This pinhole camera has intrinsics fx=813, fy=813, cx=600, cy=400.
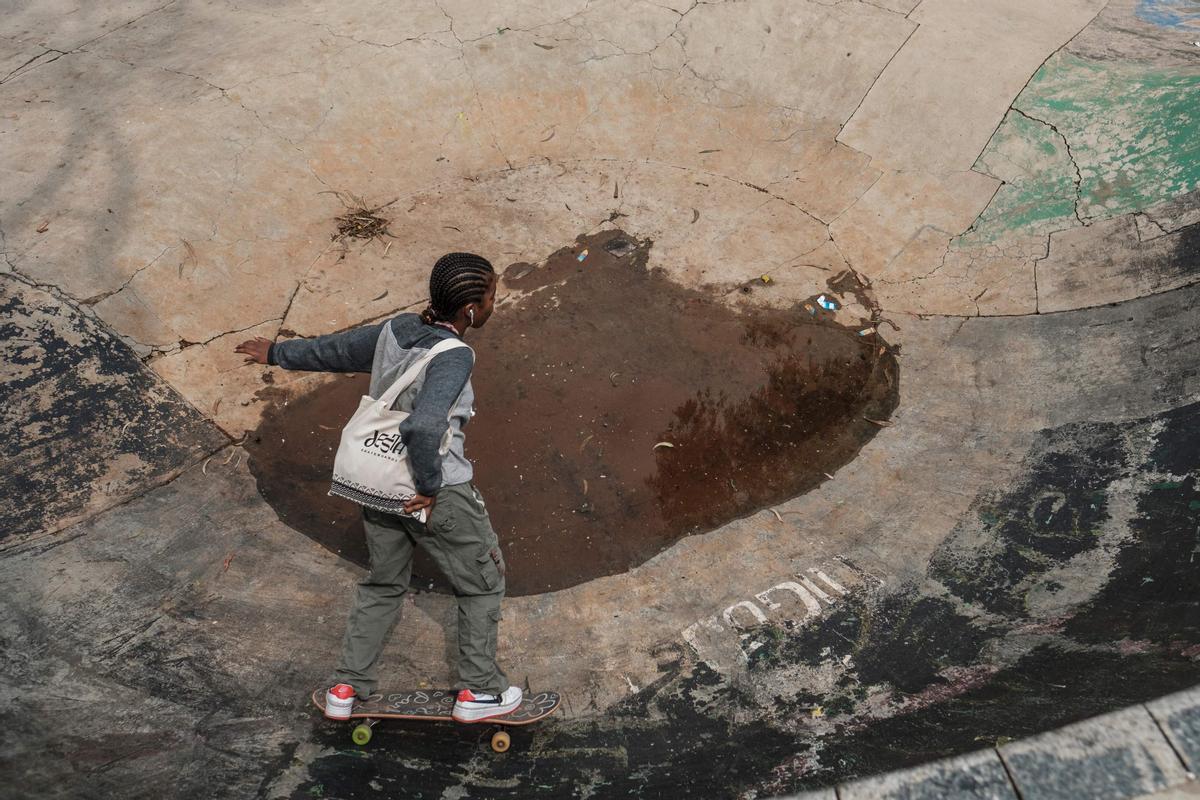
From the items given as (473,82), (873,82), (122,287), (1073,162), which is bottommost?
(1073,162)

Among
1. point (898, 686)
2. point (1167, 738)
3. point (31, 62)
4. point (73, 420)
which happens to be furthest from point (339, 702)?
point (31, 62)

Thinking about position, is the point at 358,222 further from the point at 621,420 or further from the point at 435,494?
the point at 435,494

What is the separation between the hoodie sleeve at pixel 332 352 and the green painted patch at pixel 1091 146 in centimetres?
491

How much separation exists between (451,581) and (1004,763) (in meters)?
2.07

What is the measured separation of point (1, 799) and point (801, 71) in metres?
7.36

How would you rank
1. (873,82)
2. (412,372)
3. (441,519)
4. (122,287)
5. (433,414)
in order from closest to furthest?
(433,414) → (412,372) → (441,519) → (122,287) → (873,82)

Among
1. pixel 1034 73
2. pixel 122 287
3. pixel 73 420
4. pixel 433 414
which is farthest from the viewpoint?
pixel 1034 73

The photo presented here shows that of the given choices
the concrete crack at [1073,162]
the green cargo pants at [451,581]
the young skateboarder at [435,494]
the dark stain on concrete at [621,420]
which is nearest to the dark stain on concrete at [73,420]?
the dark stain on concrete at [621,420]

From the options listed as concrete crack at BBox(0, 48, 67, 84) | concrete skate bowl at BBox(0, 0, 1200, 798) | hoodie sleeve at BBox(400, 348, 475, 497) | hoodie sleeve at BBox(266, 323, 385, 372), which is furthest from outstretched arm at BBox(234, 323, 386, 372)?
concrete crack at BBox(0, 48, 67, 84)

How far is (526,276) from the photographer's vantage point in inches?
245

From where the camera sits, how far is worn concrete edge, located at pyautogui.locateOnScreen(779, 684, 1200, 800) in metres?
2.43

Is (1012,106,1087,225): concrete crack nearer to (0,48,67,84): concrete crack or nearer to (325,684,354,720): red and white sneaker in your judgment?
(325,684,354,720): red and white sneaker

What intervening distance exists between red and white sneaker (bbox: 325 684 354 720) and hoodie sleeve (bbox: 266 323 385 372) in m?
1.37

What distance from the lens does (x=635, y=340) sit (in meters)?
5.77
